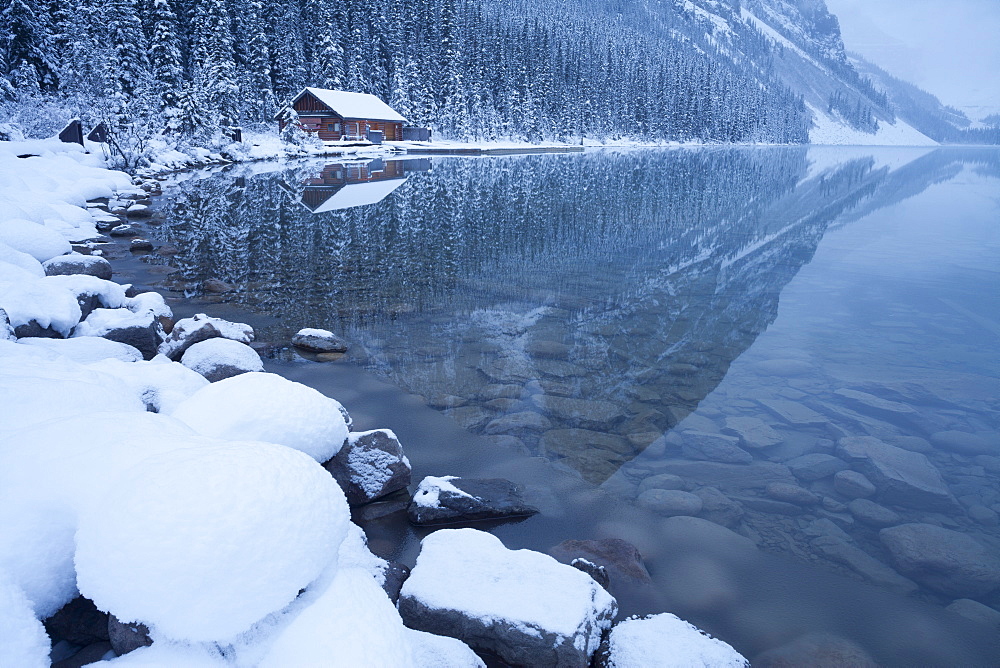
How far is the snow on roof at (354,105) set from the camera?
5756 centimetres

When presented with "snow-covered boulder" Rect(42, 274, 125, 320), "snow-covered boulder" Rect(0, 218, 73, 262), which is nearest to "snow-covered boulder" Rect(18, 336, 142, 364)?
"snow-covered boulder" Rect(42, 274, 125, 320)

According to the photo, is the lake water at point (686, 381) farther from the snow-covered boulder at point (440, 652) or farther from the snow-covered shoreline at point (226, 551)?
the snow-covered boulder at point (440, 652)

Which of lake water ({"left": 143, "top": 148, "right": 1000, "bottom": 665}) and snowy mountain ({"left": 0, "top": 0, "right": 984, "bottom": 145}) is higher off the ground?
snowy mountain ({"left": 0, "top": 0, "right": 984, "bottom": 145})

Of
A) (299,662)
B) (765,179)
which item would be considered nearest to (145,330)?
(299,662)

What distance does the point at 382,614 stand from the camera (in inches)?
123

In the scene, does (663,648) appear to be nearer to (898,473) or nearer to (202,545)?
(202,545)

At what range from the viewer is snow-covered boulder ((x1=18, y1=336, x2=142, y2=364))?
645 centimetres

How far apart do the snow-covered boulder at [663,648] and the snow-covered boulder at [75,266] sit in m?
11.1

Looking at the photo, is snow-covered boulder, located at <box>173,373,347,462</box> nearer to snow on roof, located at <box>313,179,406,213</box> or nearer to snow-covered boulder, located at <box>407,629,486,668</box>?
snow-covered boulder, located at <box>407,629,486,668</box>

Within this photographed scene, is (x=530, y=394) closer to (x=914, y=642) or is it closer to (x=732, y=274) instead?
(x=914, y=642)

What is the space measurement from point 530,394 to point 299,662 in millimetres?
6146

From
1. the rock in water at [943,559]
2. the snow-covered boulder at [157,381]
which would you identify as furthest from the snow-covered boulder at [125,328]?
the rock in water at [943,559]

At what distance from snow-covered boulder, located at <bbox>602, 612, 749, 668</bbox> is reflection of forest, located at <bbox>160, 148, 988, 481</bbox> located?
2.66 meters

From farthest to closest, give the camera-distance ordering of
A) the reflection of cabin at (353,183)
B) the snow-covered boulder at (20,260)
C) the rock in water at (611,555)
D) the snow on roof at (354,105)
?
the snow on roof at (354,105)
the reflection of cabin at (353,183)
the snow-covered boulder at (20,260)
the rock in water at (611,555)
